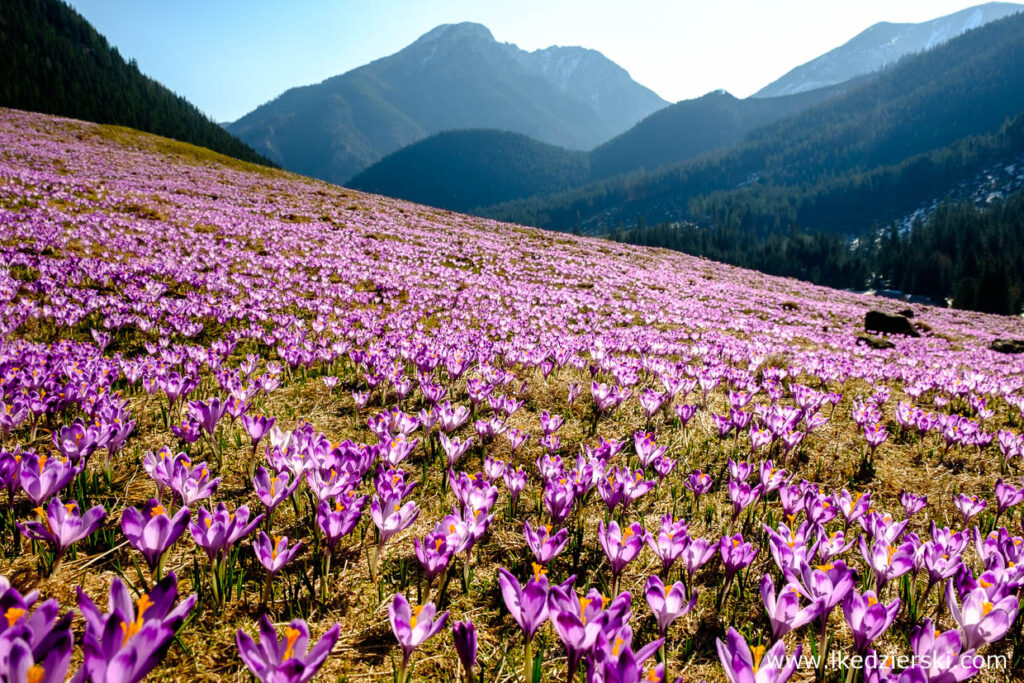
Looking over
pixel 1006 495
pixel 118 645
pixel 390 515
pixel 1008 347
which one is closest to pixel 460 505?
pixel 390 515

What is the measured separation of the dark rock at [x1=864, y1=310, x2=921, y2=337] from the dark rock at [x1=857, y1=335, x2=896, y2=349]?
3.72m

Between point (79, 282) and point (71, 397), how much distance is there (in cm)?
648

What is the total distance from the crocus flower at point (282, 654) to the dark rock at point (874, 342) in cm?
1519

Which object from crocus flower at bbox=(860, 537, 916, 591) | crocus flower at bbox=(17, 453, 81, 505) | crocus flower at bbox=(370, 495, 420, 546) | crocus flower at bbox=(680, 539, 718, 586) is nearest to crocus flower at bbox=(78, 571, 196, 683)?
crocus flower at bbox=(370, 495, 420, 546)

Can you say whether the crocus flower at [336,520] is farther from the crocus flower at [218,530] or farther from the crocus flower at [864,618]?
the crocus flower at [864,618]

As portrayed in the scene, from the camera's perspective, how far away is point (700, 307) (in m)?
16.2

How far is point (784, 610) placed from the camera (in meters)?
1.71

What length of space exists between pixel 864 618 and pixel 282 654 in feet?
6.27

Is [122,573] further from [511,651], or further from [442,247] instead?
[442,247]

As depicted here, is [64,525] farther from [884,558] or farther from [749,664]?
[884,558]

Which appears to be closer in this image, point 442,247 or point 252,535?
point 252,535

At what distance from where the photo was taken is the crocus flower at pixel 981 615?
5.24 ft

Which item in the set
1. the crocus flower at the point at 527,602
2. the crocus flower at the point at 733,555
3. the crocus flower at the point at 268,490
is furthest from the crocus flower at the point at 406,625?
the crocus flower at the point at 733,555

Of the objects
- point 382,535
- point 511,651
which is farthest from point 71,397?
point 511,651
